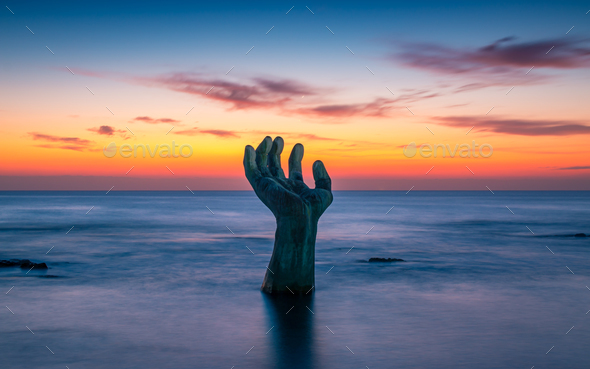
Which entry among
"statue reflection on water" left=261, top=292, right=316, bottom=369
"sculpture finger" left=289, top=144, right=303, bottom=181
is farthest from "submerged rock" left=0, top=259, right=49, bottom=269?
"sculpture finger" left=289, top=144, right=303, bottom=181

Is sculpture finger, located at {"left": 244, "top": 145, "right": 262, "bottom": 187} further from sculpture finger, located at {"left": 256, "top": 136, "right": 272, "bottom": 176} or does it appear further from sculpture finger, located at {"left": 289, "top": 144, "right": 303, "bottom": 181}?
sculpture finger, located at {"left": 289, "top": 144, "right": 303, "bottom": 181}

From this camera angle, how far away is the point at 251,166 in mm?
11438

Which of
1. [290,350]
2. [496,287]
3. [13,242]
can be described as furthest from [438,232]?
[290,350]

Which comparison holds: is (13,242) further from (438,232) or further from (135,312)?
(438,232)

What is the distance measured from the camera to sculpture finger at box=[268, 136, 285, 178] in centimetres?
1197

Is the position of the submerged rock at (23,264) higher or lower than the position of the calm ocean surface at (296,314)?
higher

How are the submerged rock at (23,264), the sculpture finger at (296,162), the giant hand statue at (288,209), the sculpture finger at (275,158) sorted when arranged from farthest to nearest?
1. the submerged rock at (23,264)
2. the sculpture finger at (296,162)
3. the sculpture finger at (275,158)
4. the giant hand statue at (288,209)

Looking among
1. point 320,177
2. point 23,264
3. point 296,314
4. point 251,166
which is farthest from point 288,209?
point 23,264

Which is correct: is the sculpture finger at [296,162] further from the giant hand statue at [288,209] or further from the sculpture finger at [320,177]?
the sculpture finger at [320,177]

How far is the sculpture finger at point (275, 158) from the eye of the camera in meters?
12.0

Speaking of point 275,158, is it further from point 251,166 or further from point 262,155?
point 251,166

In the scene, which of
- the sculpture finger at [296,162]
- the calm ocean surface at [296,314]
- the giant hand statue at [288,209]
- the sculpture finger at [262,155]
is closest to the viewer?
the calm ocean surface at [296,314]

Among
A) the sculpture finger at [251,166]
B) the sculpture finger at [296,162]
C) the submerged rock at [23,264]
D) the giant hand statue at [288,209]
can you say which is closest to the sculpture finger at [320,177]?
the giant hand statue at [288,209]

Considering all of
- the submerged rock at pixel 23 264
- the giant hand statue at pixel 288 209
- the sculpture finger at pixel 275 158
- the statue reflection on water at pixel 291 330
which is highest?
the sculpture finger at pixel 275 158
